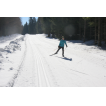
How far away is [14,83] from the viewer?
4.50 meters

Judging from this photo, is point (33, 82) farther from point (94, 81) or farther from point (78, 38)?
point (78, 38)

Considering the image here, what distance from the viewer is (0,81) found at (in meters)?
4.63
